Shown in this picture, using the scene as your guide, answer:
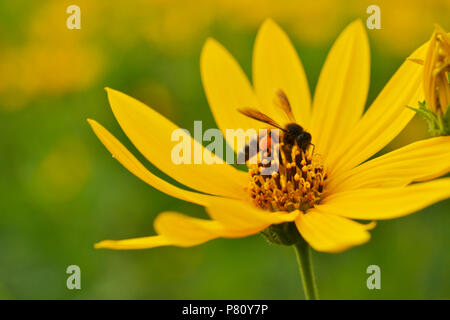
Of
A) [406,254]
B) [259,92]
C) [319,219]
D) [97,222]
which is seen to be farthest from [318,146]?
[97,222]

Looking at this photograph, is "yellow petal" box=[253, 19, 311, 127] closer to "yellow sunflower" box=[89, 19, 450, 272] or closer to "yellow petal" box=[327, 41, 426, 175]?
"yellow sunflower" box=[89, 19, 450, 272]

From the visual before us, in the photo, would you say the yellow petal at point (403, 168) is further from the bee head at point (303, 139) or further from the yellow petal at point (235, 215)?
the yellow petal at point (235, 215)

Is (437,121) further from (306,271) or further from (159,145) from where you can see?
(159,145)

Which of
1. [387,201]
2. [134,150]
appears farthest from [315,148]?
[134,150]

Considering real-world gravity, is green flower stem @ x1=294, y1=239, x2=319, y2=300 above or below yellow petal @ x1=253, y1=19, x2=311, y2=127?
below

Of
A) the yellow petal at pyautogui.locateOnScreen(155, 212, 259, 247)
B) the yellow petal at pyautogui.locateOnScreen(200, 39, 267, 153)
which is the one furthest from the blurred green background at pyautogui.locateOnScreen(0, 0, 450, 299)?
the yellow petal at pyautogui.locateOnScreen(155, 212, 259, 247)

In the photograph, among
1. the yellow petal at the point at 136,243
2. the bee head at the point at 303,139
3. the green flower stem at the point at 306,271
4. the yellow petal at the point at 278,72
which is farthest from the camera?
the yellow petal at the point at 278,72

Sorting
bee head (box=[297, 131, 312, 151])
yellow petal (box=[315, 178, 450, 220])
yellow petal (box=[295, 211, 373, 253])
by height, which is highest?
bee head (box=[297, 131, 312, 151])

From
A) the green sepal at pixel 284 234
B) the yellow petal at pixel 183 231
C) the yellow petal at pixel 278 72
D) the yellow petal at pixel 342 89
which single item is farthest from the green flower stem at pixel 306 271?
the yellow petal at pixel 278 72
